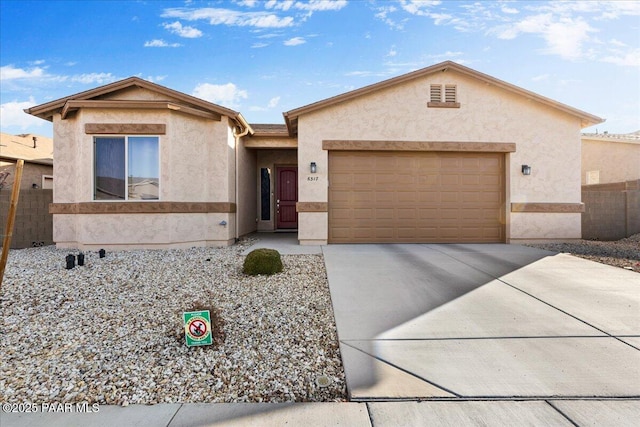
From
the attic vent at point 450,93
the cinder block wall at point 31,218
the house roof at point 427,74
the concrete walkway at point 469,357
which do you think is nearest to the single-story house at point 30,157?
the cinder block wall at point 31,218

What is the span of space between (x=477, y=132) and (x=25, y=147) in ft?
74.6

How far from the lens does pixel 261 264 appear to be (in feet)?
18.0

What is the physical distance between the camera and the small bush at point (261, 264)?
5.48 m

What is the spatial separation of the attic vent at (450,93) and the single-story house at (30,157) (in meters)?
12.0

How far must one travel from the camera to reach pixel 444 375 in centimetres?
267

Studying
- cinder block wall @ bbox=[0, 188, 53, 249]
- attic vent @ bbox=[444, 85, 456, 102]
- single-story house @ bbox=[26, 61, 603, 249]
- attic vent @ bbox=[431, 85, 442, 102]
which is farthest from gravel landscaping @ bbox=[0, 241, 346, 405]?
attic vent @ bbox=[444, 85, 456, 102]

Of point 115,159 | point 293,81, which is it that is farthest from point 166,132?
→ point 293,81

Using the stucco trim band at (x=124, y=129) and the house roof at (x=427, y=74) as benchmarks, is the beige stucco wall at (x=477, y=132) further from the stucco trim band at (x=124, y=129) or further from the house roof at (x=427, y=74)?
the stucco trim band at (x=124, y=129)

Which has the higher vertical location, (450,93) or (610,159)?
(450,93)

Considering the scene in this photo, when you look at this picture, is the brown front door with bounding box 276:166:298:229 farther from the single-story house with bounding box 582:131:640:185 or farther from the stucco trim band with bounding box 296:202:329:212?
the single-story house with bounding box 582:131:640:185

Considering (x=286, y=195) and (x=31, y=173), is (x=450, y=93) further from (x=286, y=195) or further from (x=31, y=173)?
(x=31, y=173)

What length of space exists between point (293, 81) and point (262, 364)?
11840mm

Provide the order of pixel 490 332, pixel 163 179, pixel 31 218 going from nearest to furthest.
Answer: pixel 490 332 < pixel 163 179 < pixel 31 218

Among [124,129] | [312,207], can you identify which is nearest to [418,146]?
[312,207]
